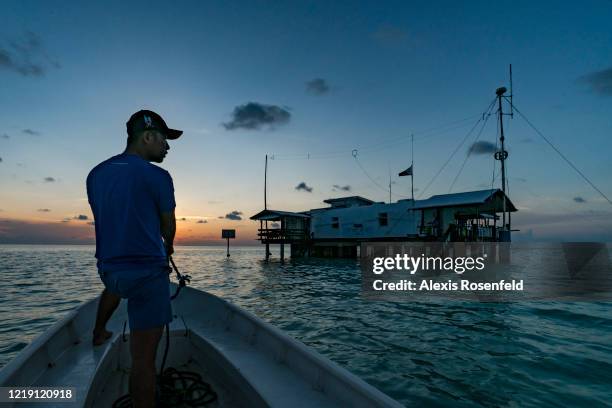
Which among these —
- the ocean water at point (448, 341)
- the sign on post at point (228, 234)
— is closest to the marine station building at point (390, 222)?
the sign on post at point (228, 234)

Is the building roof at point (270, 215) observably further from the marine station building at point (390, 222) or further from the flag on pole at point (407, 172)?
the flag on pole at point (407, 172)

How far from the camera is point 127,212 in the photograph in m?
2.01

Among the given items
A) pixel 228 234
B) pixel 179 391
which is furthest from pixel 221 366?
pixel 228 234

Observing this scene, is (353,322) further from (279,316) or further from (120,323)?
(120,323)

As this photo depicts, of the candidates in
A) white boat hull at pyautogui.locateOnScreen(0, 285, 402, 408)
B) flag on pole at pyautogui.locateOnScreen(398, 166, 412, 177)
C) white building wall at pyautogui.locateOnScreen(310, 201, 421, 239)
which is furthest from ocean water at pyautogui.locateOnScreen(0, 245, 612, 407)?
white building wall at pyautogui.locateOnScreen(310, 201, 421, 239)

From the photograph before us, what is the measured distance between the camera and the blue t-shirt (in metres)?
2.02

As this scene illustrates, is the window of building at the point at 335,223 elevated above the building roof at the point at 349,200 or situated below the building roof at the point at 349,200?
below

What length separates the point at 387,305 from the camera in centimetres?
1067

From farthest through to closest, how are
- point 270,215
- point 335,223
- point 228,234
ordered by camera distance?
point 228,234 → point 335,223 → point 270,215

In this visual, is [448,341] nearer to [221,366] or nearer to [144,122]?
[221,366]

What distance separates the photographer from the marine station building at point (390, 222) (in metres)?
27.0

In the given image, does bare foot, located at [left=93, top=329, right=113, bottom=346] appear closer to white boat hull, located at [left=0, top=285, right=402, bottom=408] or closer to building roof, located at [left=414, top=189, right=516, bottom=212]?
white boat hull, located at [left=0, top=285, right=402, bottom=408]

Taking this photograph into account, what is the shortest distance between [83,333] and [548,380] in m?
7.02

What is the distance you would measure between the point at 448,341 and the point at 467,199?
22938 mm
